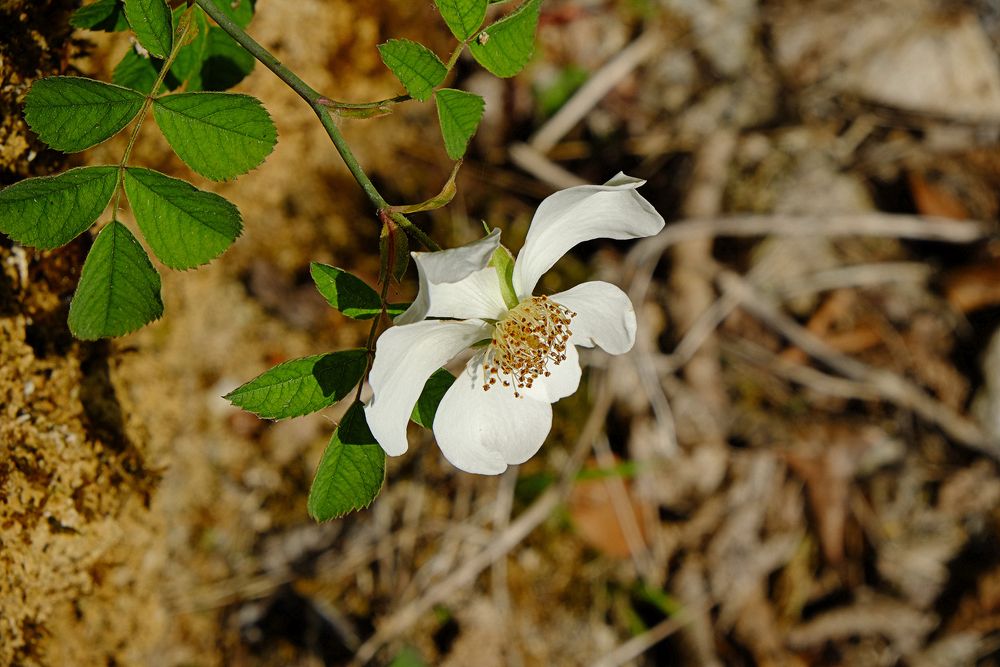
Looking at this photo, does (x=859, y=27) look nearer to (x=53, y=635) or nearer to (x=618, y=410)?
(x=618, y=410)

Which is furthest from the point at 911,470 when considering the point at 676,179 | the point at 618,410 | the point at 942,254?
the point at 676,179

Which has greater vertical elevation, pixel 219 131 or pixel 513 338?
pixel 219 131

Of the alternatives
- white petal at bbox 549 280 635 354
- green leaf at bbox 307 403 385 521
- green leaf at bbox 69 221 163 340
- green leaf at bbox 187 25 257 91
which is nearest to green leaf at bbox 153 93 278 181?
green leaf at bbox 69 221 163 340

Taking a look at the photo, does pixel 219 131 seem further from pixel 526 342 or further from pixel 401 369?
pixel 526 342

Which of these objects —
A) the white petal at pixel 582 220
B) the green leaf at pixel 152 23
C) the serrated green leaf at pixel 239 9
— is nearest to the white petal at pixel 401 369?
the white petal at pixel 582 220

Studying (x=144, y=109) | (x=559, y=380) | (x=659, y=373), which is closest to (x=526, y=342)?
(x=559, y=380)

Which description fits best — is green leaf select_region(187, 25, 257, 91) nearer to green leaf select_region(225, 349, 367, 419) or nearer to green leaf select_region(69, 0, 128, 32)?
green leaf select_region(69, 0, 128, 32)
